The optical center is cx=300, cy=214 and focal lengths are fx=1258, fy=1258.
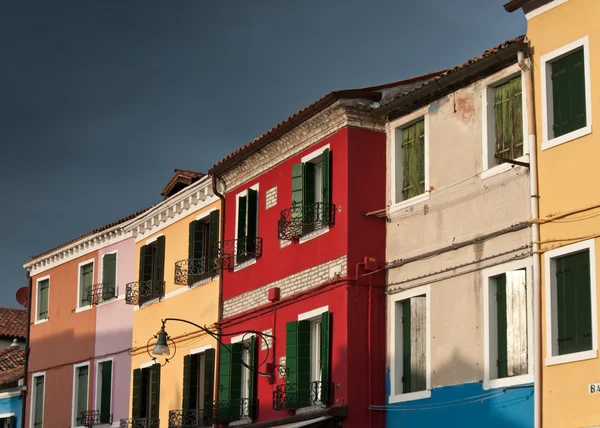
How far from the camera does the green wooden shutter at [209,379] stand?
27.3m

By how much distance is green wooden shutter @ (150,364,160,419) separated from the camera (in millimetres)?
30094

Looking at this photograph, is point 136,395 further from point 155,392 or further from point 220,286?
point 220,286

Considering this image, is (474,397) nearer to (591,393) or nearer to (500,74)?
(591,393)

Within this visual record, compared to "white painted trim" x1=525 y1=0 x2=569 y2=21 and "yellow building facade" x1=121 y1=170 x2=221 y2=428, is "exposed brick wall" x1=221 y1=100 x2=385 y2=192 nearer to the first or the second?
"yellow building facade" x1=121 y1=170 x2=221 y2=428

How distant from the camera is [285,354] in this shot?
24.2m

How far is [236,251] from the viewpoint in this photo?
2708 cm

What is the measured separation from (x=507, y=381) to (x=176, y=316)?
12773 millimetres

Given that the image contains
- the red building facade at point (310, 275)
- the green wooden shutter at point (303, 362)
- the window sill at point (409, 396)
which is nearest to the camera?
the window sill at point (409, 396)

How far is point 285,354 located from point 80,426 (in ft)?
37.3

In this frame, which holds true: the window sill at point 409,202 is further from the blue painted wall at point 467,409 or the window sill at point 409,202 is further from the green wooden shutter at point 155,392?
the green wooden shutter at point 155,392

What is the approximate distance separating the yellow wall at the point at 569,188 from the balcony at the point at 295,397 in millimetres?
5965

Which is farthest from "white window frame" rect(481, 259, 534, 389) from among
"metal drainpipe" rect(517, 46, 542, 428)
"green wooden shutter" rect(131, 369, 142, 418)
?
"green wooden shutter" rect(131, 369, 142, 418)

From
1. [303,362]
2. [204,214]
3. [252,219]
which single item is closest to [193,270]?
[204,214]

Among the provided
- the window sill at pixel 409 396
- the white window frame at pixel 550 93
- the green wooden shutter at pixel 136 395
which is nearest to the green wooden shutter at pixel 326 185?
the window sill at pixel 409 396
